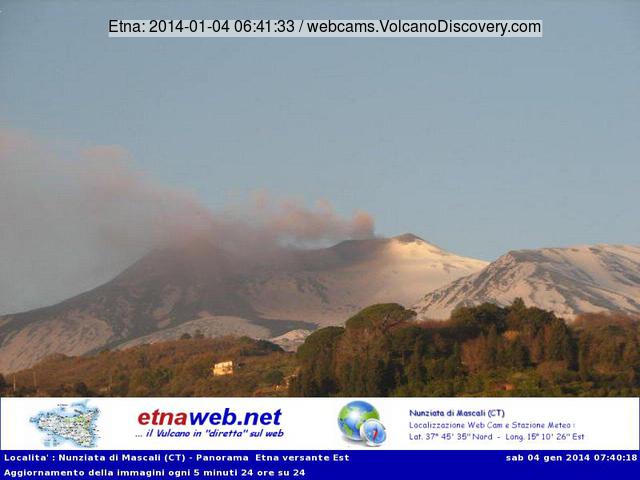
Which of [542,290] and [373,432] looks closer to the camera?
[373,432]

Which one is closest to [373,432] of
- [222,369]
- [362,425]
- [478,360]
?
[362,425]

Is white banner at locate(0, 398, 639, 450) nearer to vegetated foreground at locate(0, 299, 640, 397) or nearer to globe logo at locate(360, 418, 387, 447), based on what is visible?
globe logo at locate(360, 418, 387, 447)

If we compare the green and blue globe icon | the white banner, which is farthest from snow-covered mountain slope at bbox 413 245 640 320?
the green and blue globe icon

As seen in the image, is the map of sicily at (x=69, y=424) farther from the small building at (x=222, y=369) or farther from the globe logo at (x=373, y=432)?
the small building at (x=222, y=369)

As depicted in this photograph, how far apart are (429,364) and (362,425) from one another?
2368 centimetres

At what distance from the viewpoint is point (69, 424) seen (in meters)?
55.5

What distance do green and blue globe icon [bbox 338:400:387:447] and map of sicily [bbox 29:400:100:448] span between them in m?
9.20

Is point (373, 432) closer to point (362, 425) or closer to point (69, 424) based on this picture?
point (362, 425)

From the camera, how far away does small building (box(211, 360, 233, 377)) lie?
104 m

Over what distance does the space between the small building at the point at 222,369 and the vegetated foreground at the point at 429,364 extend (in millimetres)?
745

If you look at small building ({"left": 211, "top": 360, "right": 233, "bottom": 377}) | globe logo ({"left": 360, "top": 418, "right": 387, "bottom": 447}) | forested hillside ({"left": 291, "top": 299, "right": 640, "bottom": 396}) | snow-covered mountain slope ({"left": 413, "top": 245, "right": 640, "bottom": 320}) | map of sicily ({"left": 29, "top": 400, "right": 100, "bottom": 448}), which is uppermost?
snow-covered mountain slope ({"left": 413, "top": 245, "right": 640, "bottom": 320})

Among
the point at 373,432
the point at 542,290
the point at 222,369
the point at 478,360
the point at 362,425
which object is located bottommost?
the point at 373,432

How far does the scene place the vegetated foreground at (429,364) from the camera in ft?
244

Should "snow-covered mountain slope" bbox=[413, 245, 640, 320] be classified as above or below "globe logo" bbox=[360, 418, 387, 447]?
above
